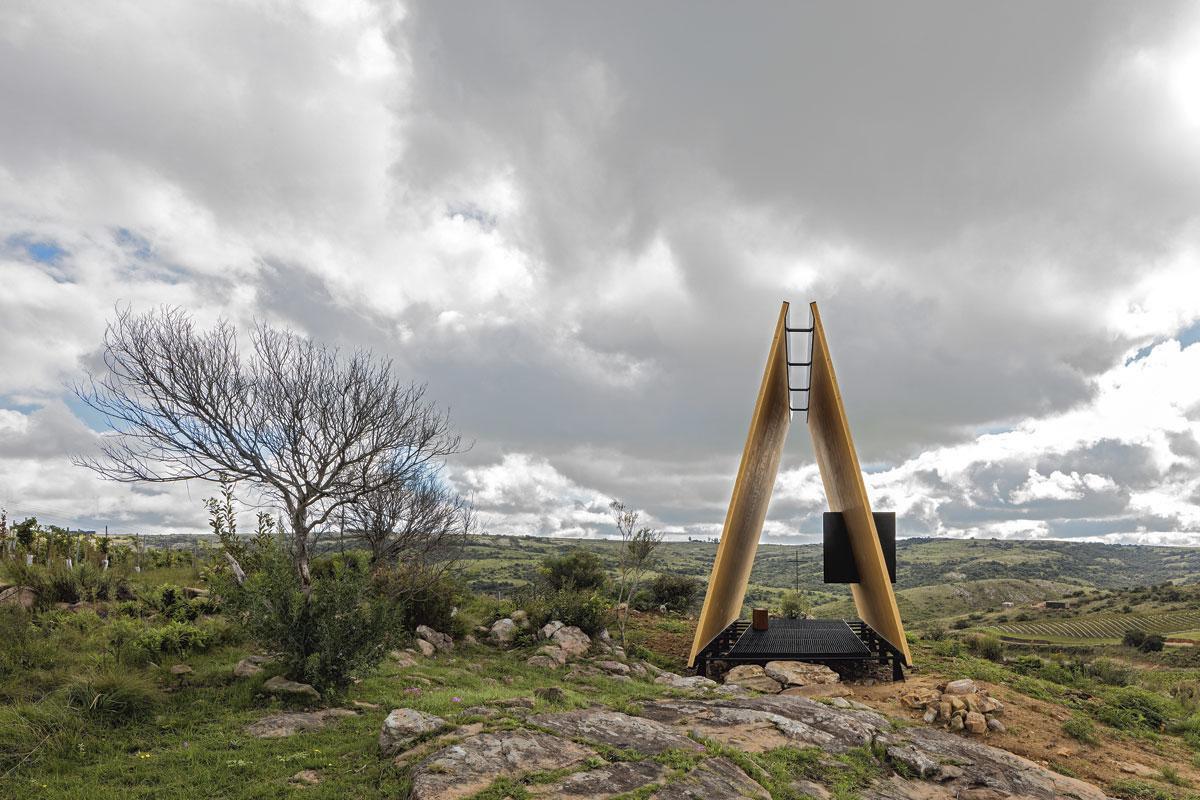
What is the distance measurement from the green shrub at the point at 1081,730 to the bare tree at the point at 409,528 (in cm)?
1111

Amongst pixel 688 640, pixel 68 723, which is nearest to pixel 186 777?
pixel 68 723

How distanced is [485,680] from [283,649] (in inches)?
149

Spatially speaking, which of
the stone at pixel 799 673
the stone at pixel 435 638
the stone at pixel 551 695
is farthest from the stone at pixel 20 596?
the stone at pixel 799 673

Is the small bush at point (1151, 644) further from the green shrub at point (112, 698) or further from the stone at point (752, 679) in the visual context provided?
the green shrub at point (112, 698)

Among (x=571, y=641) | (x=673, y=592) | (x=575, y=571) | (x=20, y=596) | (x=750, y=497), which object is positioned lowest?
(x=673, y=592)

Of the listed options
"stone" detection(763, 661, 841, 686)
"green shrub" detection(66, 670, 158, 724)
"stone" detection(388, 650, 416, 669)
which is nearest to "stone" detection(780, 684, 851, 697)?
"stone" detection(763, 661, 841, 686)

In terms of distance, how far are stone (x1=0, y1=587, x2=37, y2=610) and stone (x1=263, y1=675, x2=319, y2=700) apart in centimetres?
542

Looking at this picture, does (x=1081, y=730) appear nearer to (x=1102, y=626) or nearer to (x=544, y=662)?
(x=544, y=662)

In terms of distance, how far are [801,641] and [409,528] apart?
383 inches

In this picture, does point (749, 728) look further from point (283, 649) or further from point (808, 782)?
point (283, 649)

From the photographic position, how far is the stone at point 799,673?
11.0 m

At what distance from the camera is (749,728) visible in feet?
23.1

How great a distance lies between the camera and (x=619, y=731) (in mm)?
6277

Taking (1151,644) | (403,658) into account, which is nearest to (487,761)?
(403,658)
